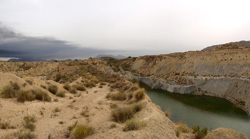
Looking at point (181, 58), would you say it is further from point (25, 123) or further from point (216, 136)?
point (25, 123)

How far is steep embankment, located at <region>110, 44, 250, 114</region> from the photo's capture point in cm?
2577

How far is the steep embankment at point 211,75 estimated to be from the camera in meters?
25.8

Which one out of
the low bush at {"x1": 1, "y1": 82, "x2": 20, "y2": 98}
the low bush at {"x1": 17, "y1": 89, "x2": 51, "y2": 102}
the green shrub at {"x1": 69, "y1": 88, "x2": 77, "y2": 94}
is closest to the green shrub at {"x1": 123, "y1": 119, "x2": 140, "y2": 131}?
the low bush at {"x1": 17, "y1": 89, "x2": 51, "y2": 102}

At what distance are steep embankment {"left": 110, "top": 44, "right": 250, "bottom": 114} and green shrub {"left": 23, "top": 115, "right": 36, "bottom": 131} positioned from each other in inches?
1087

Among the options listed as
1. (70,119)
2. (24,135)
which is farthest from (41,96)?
(24,135)

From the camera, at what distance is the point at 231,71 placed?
1287 inches

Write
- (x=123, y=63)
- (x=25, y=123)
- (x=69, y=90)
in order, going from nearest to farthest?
(x=25, y=123) < (x=69, y=90) < (x=123, y=63)

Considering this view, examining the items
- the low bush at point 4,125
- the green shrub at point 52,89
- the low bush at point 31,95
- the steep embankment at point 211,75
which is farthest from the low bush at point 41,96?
the steep embankment at point 211,75

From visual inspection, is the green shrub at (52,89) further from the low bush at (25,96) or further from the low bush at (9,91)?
the low bush at (9,91)

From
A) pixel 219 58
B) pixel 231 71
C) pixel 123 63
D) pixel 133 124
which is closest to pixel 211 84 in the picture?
pixel 231 71

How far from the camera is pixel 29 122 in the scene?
19.3ft

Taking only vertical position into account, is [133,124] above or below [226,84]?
above

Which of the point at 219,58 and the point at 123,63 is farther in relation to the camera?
the point at 123,63

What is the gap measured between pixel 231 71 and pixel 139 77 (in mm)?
27144
